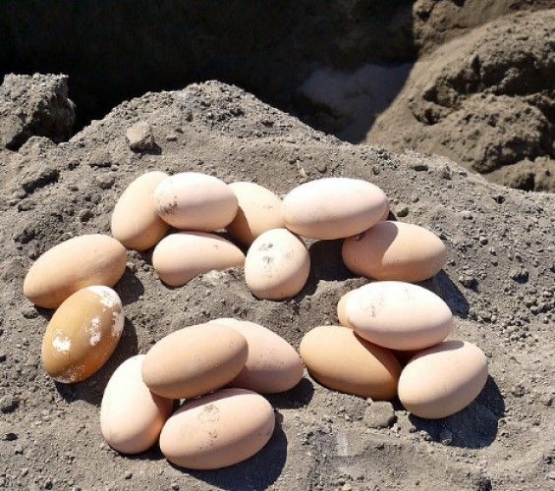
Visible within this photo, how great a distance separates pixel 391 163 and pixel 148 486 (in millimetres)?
1305

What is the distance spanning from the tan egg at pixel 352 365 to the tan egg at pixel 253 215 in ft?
1.29

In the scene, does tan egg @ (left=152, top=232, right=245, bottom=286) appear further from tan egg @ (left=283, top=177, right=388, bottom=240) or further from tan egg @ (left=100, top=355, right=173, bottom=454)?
tan egg @ (left=100, top=355, right=173, bottom=454)

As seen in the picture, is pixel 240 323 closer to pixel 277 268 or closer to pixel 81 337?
pixel 277 268

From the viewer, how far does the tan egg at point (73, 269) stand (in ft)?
7.82

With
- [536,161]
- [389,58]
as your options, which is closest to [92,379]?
[536,161]

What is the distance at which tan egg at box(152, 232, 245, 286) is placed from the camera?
7.96 ft

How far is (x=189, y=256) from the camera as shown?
2.43 metres

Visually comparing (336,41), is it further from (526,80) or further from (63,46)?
(63,46)

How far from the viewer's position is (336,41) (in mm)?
5066

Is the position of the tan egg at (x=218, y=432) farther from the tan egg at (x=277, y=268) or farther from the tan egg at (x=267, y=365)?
the tan egg at (x=277, y=268)

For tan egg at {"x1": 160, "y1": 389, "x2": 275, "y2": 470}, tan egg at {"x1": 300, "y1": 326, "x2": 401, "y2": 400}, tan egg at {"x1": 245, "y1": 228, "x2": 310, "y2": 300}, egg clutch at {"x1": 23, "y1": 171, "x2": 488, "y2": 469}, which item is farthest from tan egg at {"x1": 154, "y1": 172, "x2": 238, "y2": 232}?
tan egg at {"x1": 160, "y1": 389, "x2": 275, "y2": 470}

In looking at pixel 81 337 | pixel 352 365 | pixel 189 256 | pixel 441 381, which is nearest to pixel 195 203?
pixel 189 256

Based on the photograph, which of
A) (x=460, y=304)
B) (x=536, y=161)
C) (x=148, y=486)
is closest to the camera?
(x=148, y=486)

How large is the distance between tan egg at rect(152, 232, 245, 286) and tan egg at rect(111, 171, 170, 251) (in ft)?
0.18
